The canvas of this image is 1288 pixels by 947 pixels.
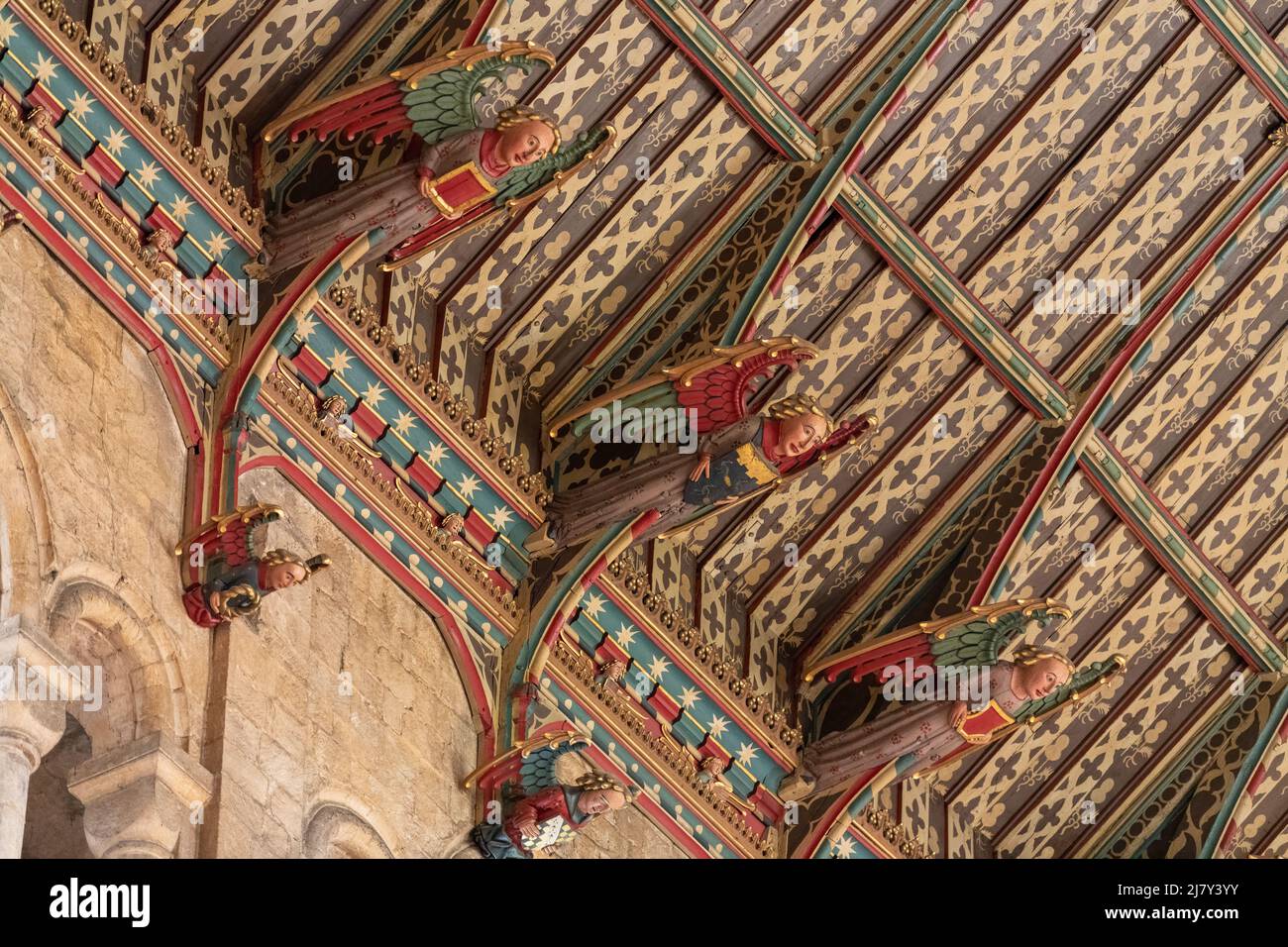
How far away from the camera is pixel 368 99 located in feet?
51.5

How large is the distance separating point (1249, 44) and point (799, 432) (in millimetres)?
3910

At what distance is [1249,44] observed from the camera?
18.9 meters

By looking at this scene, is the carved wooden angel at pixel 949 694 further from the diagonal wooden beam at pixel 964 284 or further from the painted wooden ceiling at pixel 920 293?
the painted wooden ceiling at pixel 920 293

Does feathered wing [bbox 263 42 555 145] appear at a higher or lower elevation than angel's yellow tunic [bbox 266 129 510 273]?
higher

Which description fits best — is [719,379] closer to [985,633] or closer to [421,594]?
[421,594]

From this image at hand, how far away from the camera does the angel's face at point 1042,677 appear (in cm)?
1803

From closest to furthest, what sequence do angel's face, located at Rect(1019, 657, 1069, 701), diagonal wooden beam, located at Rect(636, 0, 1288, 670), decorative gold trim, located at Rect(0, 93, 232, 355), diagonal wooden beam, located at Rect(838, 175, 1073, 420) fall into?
1. decorative gold trim, located at Rect(0, 93, 232, 355)
2. diagonal wooden beam, located at Rect(636, 0, 1288, 670)
3. angel's face, located at Rect(1019, 657, 1069, 701)
4. diagonal wooden beam, located at Rect(838, 175, 1073, 420)

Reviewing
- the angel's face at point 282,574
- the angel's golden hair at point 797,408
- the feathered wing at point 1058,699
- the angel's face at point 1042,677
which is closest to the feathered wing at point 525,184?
the angel's golden hair at point 797,408

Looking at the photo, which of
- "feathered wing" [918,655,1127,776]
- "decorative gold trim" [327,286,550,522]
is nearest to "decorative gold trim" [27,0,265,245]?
"decorative gold trim" [327,286,550,522]

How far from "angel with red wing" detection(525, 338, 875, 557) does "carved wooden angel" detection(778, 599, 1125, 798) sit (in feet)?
5.33

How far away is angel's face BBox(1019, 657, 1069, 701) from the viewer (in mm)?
18031

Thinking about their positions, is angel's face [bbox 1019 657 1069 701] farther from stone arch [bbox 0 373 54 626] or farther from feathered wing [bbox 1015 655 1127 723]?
stone arch [bbox 0 373 54 626]

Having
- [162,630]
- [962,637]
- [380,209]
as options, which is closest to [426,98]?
[380,209]

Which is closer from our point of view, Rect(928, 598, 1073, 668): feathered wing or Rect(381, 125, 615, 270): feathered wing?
Rect(381, 125, 615, 270): feathered wing
